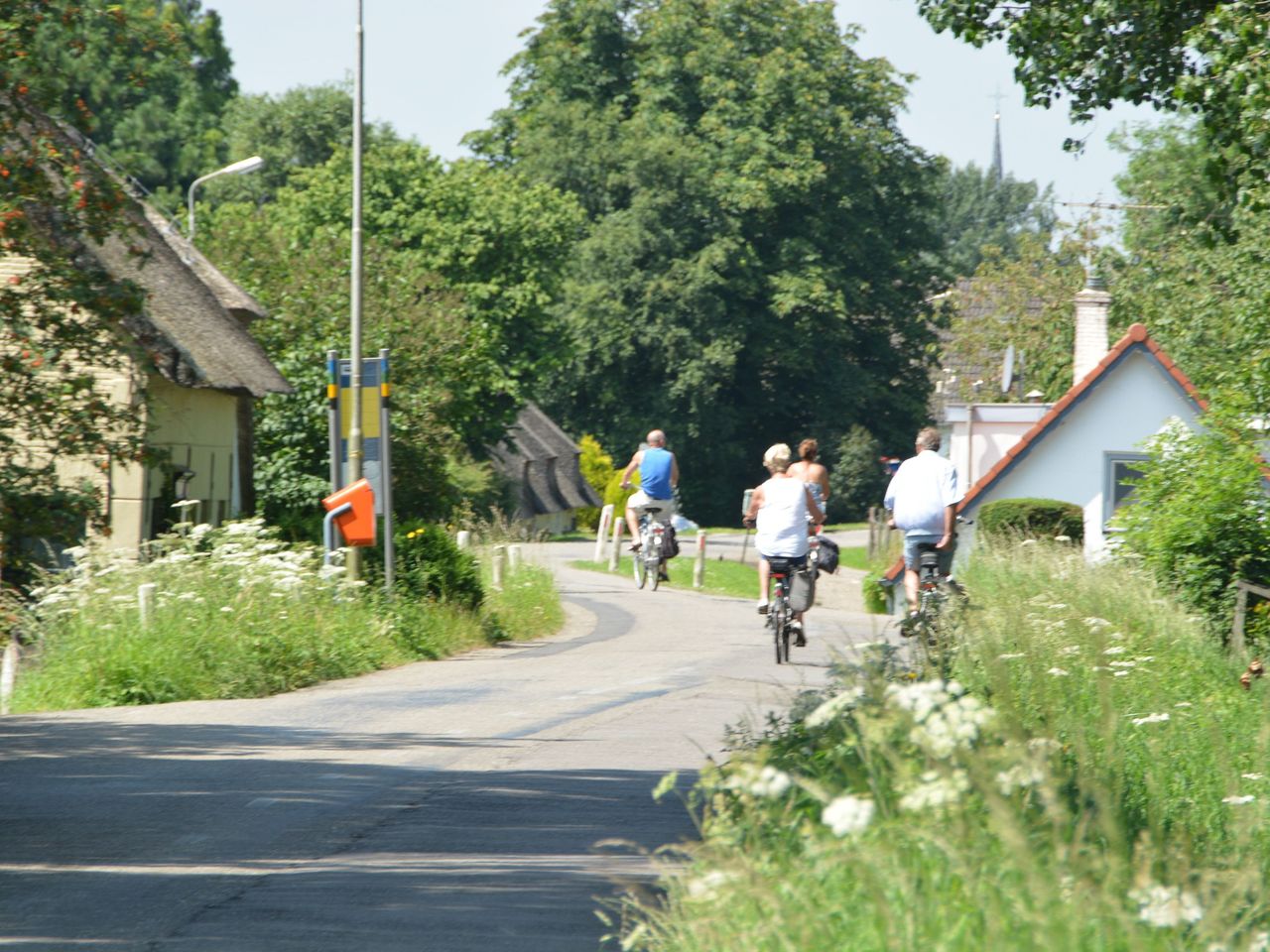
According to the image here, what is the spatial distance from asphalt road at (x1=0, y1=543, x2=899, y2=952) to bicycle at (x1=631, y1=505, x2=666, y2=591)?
10.1 metres

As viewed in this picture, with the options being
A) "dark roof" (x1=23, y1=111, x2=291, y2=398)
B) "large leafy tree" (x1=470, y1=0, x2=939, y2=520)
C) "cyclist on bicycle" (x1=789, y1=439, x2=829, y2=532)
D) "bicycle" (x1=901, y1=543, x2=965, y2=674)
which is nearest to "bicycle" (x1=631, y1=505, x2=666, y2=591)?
"cyclist on bicycle" (x1=789, y1=439, x2=829, y2=532)

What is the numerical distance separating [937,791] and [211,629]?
1205 cm

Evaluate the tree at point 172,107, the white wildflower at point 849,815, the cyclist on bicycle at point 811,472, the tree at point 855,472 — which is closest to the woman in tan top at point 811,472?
the cyclist on bicycle at point 811,472

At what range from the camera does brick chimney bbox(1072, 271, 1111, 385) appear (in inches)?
1583

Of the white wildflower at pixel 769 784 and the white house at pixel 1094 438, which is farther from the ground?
the white house at pixel 1094 438

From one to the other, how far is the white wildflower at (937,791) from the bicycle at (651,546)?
21.2 meters

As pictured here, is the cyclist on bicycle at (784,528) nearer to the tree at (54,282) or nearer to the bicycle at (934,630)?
the bicycle at (934,630)

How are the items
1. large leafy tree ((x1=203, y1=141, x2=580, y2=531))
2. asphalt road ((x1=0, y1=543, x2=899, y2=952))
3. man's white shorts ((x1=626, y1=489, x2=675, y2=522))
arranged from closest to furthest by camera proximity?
asphalt road ((x1=0, y1=543, x2=899, y2=952))
man's white shorts ((x1=626, y1=489, x2=675, y2=522))
large leafy tree ((x1=203, y1=141, x2=580, y2=531))

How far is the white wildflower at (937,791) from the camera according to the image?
464 cm

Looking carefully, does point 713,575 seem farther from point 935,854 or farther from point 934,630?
point 935,854

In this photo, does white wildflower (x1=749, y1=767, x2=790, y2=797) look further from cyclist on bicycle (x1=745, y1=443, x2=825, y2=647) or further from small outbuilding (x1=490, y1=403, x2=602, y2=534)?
small outbuilding (x1=490, y1=403, x2=602, y2=534)

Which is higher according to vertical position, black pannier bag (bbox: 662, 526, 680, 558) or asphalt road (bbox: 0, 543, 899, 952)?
black pannier bag (bbox: 662, 526, 680, 558)

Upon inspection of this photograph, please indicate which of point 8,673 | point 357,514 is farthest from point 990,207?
point 8,673

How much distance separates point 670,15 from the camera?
208ft
